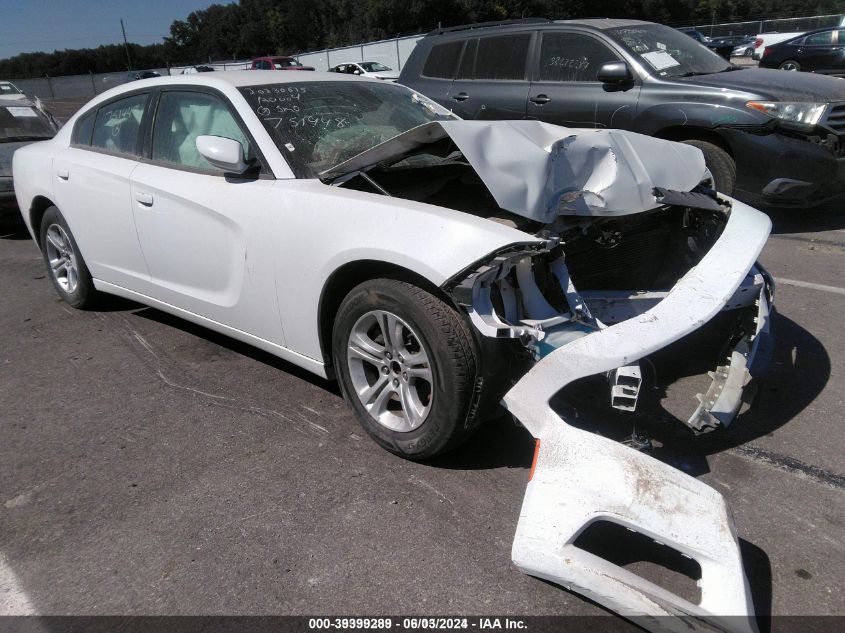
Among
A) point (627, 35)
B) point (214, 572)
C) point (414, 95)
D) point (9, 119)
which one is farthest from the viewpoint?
point (9, 119)

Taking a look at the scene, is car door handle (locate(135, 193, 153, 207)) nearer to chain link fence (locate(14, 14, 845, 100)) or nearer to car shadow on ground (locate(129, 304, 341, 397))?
car shadow on ground (locate(129, 304, 341, 397))

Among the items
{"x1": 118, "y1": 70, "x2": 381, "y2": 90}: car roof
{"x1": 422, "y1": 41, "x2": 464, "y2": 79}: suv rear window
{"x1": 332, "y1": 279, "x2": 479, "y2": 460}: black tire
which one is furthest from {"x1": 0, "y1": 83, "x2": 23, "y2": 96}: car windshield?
{"x1": 332, "y1": 279, "x2": 479, "y2": 460}: black tire

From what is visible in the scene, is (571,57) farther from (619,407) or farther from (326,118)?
(619,407)

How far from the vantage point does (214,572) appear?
7.61 ft

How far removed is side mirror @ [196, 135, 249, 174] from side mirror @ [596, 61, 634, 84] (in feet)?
13.5

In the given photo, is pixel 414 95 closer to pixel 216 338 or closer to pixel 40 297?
pixel 216 338

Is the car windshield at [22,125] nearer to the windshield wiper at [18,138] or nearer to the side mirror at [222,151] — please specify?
the windshield wiper at [18,138]

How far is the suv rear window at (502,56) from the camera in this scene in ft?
23.0

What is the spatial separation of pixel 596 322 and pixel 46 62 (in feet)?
329

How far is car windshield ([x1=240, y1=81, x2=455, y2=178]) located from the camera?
3.31m

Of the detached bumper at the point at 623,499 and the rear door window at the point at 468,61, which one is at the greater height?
the rear door window at the point at 468,61

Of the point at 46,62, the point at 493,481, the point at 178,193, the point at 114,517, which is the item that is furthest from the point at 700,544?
the point at 46,62

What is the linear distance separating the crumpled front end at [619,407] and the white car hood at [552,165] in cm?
19

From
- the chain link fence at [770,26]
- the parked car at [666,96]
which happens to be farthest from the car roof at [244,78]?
the chain link fence at [770,26]
